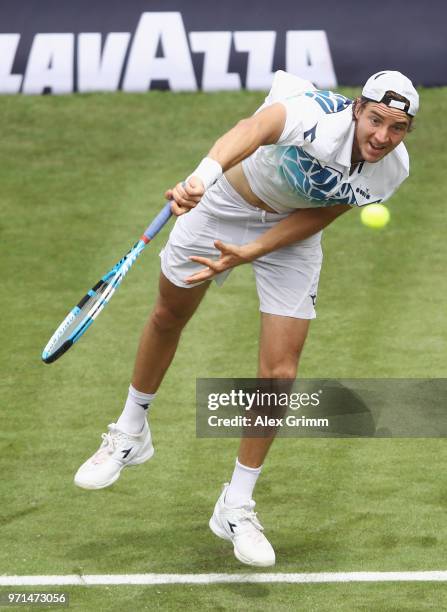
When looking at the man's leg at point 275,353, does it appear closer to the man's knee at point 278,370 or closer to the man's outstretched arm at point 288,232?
the man's knee at point 278,370

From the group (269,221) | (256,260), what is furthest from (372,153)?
(256,260)

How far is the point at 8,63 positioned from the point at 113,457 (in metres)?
7.80

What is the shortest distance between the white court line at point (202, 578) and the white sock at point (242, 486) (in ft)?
1.41

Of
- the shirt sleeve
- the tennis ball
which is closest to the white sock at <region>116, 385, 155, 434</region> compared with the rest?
the tennis ball

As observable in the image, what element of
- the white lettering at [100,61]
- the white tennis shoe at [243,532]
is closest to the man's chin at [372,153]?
the white tennis shoe at [243,532]

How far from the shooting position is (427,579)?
22.9ft

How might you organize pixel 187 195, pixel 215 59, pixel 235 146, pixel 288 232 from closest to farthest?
pixel 187 195 < pixel 235 146 < pixel 288 232 < pixel 215 59

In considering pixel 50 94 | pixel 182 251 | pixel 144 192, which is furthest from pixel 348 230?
pixel 182 251

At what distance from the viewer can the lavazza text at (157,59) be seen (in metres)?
14.3

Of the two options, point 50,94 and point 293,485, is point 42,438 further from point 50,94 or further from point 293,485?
point 50,94

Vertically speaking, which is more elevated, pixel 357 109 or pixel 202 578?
pixel 357 109

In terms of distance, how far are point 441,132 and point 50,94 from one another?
436 centimetres

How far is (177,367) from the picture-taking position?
10008mm

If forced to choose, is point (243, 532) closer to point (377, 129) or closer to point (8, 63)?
point (377, 129)
